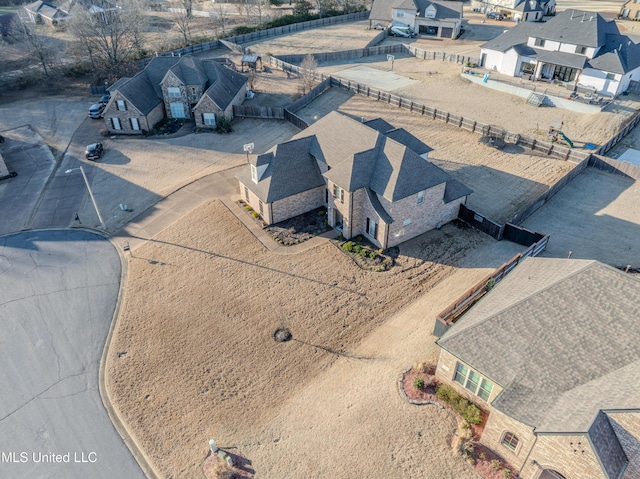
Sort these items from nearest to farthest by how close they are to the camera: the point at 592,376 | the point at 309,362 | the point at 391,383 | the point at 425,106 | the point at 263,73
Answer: the point at 592,376, the point at 391,383, the point at 309,362, the point at 425,106, the point at 263,73

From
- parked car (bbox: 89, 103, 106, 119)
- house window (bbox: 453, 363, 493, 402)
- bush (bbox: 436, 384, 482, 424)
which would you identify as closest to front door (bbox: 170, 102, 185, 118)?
parked car (bbox: 89, 103, 106, 119)

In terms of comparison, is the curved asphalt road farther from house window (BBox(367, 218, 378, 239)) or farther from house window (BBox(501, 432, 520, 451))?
house window (BBox(367, 218, 378, 239))

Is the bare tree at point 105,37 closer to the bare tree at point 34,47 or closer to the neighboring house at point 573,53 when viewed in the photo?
the bare tree at point 34,47

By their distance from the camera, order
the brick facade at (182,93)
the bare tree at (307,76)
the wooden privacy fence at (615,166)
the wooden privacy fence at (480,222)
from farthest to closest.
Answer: the bare tree at (307,76) → the brick facade at (182,93) → the wooden privacy fence at (615,166) → the wooden privacy fence at (480,222)

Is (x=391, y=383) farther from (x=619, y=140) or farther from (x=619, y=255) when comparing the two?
(x=619, y=140)

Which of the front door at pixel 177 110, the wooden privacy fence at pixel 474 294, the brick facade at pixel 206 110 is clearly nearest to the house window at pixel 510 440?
the wooden privacy fence at pixel 474 294

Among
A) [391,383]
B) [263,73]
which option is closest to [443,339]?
[391,383]

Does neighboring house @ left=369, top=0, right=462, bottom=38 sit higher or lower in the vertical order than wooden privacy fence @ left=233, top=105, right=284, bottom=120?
higher
